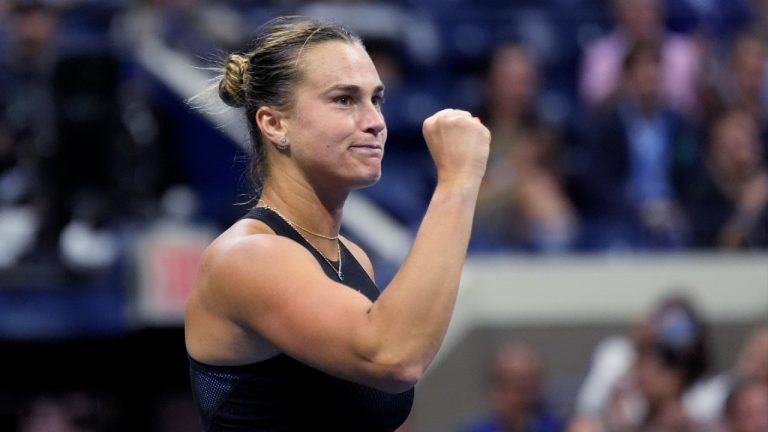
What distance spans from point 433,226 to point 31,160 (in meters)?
4.48

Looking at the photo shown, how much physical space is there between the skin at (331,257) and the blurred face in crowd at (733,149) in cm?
488

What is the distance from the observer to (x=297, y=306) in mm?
2336

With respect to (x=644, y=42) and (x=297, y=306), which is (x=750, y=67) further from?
(x=297, y=306)

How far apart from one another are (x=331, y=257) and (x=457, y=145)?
0.37 meters

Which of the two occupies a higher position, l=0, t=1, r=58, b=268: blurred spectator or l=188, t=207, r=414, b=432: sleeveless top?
l=188, t=207, r=414, b=432: sleeveless top

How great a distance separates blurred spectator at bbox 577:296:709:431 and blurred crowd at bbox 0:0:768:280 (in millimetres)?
1087

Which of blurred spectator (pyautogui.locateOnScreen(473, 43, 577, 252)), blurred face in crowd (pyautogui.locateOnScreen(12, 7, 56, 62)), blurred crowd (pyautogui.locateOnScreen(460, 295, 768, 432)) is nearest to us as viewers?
blurred crowd (pyautogui.locateOnScreen(460, 295, 768, 432))

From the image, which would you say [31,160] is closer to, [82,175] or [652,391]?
[82,175]

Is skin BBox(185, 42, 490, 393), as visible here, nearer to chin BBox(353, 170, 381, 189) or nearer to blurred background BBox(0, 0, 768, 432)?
chin BBox(353, 170, 381, 189)

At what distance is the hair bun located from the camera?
2.68 metres

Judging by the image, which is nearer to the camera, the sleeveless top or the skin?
the skin

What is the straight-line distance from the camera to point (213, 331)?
250 cm

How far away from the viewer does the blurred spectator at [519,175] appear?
681cm

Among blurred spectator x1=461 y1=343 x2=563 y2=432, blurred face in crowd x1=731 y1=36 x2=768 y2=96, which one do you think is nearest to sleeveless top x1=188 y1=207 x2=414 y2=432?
blurred spectator x1=461 y1=343 x2=563 y2=432
